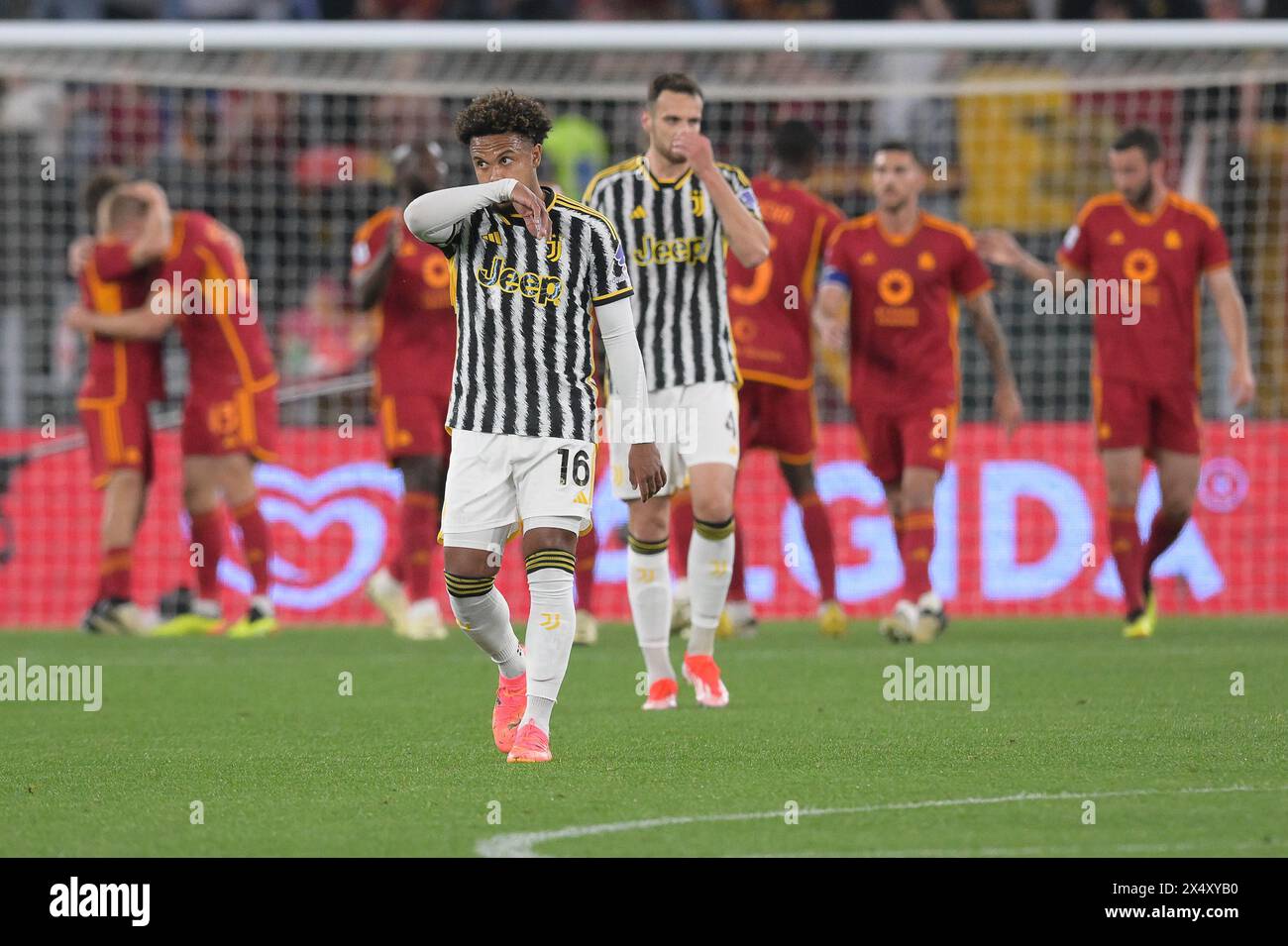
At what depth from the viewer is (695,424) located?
7.70 metres

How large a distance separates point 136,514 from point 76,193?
182 inches

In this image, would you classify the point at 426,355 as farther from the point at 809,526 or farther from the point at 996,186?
the point at 996,186

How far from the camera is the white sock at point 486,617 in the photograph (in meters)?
6.27

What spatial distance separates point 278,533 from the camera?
12664mm

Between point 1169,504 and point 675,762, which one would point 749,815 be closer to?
point 675,762

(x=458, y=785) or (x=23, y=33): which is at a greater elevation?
(x=23, y=33)

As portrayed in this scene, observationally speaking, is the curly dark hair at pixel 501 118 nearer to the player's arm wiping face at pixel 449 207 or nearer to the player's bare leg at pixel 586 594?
the player's arm wiping face at pixel 449 207

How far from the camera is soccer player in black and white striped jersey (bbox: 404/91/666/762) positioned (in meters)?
6.20

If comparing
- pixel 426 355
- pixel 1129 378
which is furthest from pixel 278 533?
pixel 1129 378

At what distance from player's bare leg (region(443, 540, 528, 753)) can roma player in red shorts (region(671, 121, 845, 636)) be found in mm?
4418

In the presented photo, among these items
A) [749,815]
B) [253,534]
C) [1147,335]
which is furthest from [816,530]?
[749,815]

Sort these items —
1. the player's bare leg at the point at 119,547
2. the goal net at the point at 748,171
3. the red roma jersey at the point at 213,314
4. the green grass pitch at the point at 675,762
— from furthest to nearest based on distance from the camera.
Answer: the goal net at the point at 748,171 < the red roma jersey at the point at 213,314 < the player's bare leg at the point at 119,547 < the green grass pitch at the point at 675,762

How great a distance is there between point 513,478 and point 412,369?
4.96 metres

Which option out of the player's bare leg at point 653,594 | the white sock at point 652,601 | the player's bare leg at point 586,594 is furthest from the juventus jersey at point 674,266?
the player's bare leg at point 586,594
